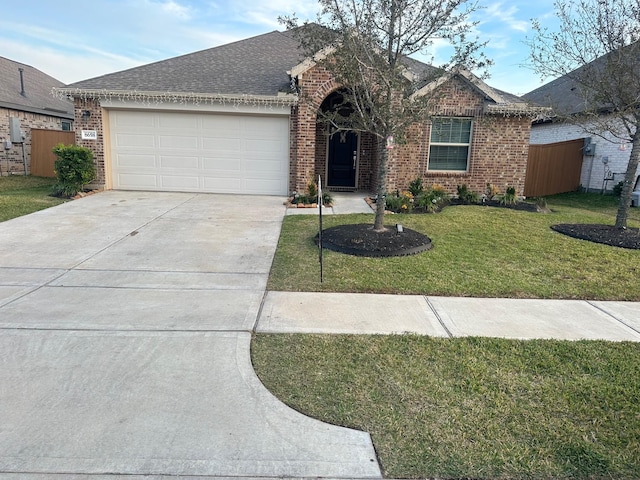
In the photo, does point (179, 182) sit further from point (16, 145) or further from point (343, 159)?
point (16, 145)

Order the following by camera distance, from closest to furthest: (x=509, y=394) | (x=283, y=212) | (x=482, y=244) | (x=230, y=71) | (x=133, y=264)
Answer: (x=509, y=394) < (x=133, y=264) < (x=482, y=244) < (x=283, y=212) < (x=230, y=71)

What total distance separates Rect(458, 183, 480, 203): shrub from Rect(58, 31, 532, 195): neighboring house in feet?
1.75

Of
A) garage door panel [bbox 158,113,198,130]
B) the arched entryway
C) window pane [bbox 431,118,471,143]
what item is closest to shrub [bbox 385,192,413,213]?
window pane [bbox 431,118,471,143]

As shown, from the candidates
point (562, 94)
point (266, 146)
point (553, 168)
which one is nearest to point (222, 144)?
point (266, 146)

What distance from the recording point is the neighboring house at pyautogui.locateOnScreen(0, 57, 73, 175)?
16922 mm

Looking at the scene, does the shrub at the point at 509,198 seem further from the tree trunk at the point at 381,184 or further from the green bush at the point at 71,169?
the green bush at the point at 71,169

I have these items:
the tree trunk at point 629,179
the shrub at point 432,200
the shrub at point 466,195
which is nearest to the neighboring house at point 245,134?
the shrub at point 466,195

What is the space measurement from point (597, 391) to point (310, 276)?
3439 mm

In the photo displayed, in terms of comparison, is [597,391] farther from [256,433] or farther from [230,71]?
[230,71]

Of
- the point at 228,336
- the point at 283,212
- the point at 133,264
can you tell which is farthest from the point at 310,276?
the point at 283,212

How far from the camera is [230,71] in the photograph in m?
13.8

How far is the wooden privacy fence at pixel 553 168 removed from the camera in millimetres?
14828

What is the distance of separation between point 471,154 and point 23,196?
12650 millimetres

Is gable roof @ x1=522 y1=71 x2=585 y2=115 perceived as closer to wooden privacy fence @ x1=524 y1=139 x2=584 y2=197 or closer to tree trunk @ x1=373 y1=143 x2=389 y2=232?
wooden privacy fence @ x1=524 y1=139 x2=584 y2=197
